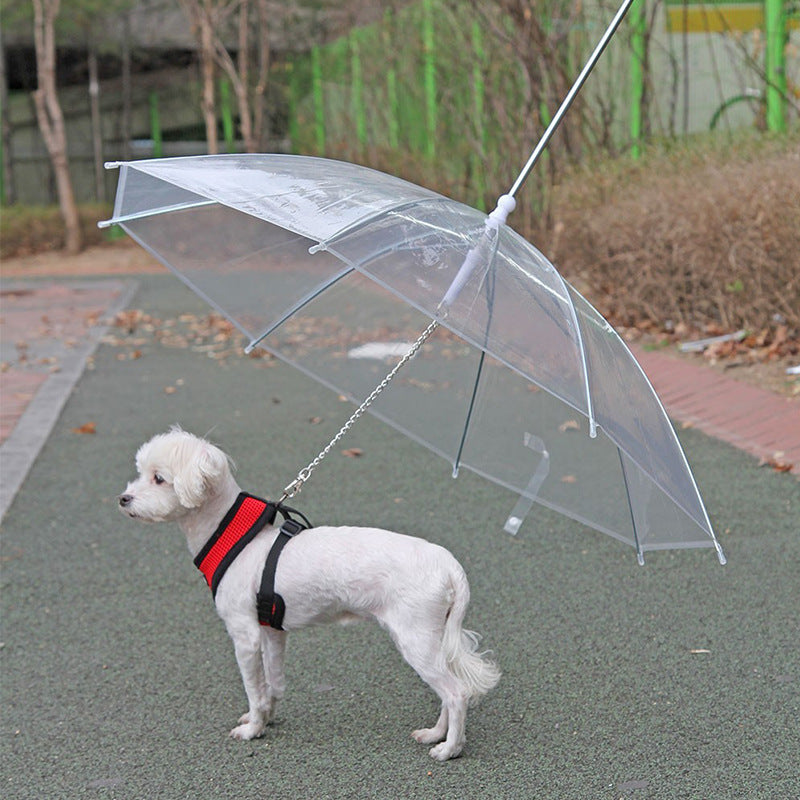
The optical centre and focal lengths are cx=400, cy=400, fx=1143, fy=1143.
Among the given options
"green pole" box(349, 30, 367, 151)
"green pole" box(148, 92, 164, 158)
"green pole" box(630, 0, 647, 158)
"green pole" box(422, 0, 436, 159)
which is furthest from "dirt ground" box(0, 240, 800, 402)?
"green pole" box(630, 0, 647, 158)

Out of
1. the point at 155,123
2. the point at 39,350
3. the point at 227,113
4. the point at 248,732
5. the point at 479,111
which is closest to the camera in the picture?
the point at 248,732

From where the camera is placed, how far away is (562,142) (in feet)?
40.6

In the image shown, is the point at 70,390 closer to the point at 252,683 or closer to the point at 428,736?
the point at 252,683

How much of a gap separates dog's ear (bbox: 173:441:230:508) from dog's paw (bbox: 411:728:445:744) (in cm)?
95

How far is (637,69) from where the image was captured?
1252 centimetres

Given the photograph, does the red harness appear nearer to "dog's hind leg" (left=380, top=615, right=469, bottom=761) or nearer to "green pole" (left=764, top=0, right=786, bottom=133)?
"dog's hind leg" (left=380, top=615, right=469, bottom=761)

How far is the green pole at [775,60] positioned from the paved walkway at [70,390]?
10.1ft

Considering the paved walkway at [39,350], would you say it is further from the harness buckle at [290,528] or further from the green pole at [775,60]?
the green pole at [775,60]

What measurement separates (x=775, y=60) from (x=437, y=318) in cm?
890

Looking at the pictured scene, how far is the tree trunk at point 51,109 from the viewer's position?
64.4 ft

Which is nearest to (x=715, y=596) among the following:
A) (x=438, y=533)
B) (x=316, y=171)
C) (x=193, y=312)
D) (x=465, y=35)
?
(x=438, y=533)

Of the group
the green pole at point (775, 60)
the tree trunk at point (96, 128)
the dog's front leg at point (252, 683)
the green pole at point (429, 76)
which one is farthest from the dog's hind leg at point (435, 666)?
the tree trunk at point (96, 128)

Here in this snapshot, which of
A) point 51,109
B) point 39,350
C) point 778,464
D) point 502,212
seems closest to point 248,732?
point 502,212

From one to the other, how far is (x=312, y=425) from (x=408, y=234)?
4.34 meters
